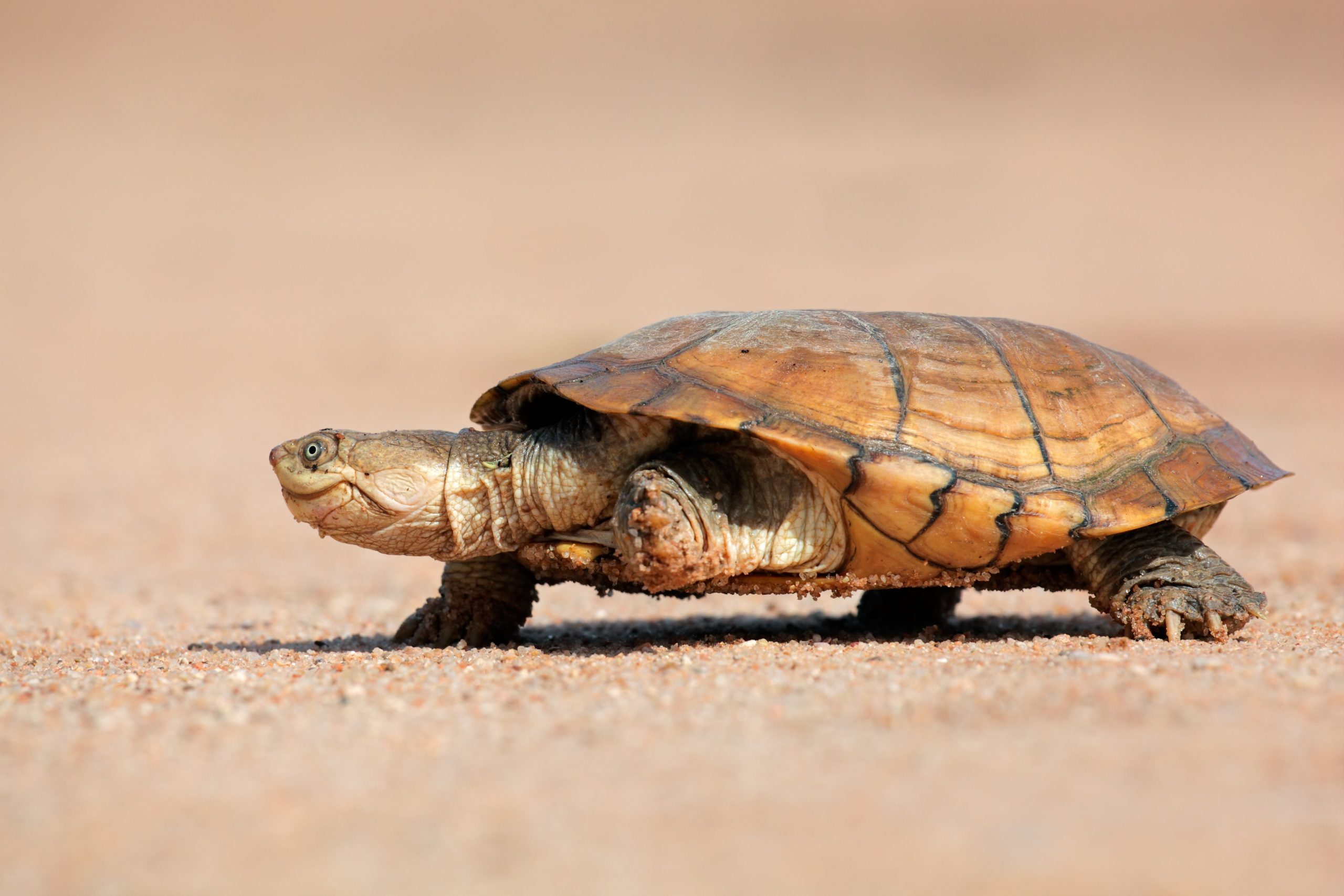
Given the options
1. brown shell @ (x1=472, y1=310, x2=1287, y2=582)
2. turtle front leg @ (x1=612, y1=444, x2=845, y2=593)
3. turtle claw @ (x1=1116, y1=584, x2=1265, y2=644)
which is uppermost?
brown shell @ (x1=472, y1=310, x2=1287, y2=582)

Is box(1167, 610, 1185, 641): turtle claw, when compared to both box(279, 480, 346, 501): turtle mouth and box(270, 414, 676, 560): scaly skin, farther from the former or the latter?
box(279, 480, 346, 501): turtle mouth

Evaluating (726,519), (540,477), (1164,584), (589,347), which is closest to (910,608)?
(1164,584)

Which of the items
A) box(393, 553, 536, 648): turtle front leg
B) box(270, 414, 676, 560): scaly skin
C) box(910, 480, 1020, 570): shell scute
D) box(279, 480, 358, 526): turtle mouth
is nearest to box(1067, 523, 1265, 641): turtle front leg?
box(910, 480, 1020, 570): shell scute

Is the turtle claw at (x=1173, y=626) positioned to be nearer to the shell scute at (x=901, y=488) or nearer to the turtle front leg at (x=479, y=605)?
the shell scute at (x=901, y=488)

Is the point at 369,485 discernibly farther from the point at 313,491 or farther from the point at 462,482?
the point at 462,482

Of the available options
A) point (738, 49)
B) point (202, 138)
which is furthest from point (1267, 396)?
point (738, 49)

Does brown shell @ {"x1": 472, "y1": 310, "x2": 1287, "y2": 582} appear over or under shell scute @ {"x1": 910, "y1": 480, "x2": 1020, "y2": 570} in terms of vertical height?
over
